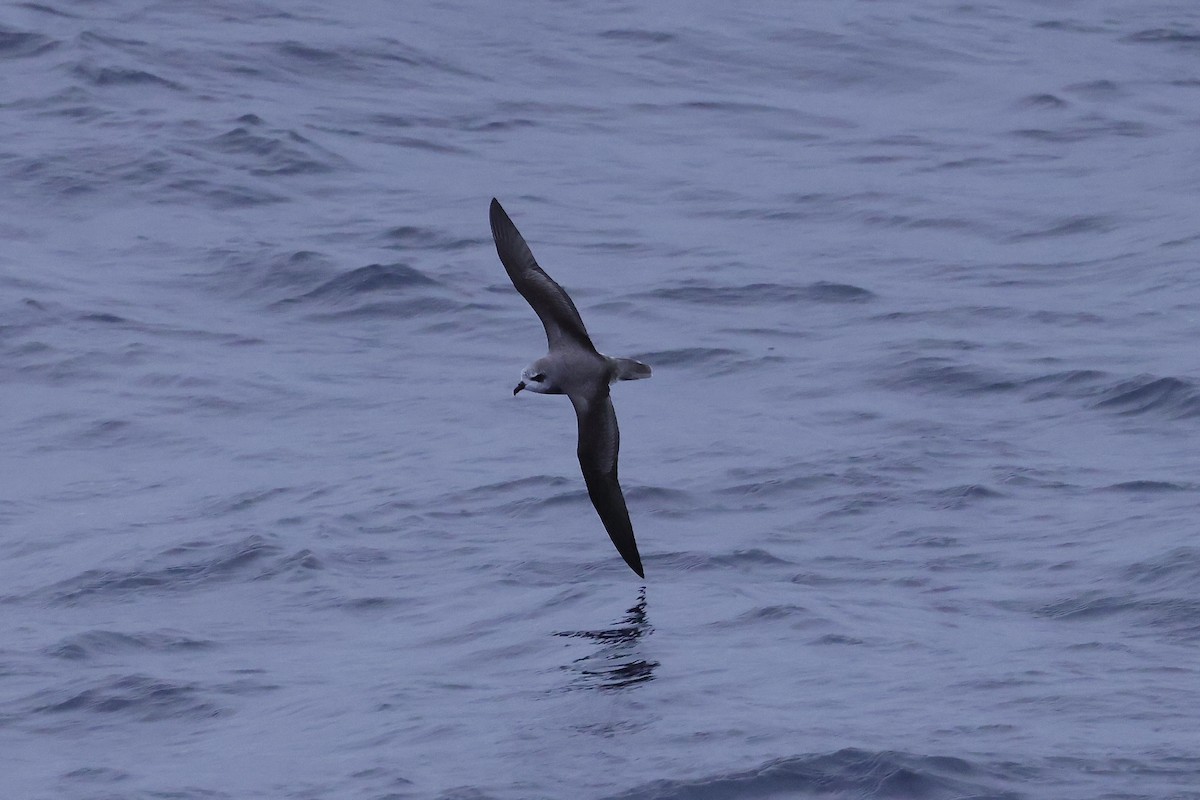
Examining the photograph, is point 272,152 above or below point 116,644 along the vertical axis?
above

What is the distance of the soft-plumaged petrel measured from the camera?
11.7m

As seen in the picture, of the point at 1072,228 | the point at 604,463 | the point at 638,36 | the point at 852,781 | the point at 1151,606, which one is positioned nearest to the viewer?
the point at 852,781

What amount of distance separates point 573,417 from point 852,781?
7.84 meters

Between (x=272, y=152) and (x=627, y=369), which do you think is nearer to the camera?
(x=627, y=369)

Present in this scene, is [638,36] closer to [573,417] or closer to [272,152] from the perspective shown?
[272,152]

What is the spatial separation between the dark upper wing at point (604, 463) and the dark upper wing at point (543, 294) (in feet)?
1.17

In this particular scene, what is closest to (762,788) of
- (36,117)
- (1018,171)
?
(1018,171)

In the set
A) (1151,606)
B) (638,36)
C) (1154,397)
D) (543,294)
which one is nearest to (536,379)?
(543,294)

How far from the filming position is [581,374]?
38.6ft

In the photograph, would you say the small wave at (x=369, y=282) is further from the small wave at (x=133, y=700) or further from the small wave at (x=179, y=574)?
the small wave at (x=133, y=700)

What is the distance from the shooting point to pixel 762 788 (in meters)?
9.49

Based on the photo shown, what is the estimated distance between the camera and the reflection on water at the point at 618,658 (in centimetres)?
1121

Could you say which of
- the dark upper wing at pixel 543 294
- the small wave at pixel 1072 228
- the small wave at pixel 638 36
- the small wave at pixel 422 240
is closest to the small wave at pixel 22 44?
the small wave at pixel 638 36

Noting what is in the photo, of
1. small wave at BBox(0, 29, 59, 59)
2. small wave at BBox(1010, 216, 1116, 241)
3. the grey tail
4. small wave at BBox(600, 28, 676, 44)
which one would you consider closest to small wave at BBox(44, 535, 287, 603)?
the grey tail
